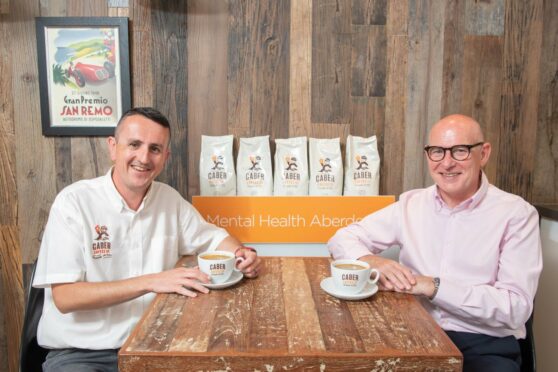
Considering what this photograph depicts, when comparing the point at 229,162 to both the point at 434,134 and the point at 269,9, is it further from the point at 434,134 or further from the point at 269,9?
the point at 434,134

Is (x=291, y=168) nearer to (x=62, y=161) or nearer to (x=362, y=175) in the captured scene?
(x=362, y=175)

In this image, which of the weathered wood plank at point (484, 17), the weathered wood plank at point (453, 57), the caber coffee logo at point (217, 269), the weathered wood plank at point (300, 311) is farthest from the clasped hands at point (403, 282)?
the weathered wood plank at point (484, 17)

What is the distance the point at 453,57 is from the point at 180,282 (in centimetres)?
165

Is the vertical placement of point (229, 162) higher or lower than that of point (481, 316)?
higher

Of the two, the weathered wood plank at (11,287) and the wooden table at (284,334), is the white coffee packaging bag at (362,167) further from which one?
the weathered wood plank at (11,287)

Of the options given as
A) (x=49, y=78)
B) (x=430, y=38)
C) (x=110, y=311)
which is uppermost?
(x=430, y=38)

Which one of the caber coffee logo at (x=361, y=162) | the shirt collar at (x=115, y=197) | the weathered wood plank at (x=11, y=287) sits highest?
the caber coffee logo at (x=361, y=162)

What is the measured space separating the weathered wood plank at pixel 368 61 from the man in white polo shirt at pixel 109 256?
98cm

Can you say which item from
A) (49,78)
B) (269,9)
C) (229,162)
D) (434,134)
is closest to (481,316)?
(434,134)

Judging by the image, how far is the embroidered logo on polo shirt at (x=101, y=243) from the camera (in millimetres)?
1549

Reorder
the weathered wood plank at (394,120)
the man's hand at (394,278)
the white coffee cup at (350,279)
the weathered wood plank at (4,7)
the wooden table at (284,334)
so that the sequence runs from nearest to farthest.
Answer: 1. the wooden table at (284,334)
2. the white coffee cup at (350,279)
3. the man's hand at (394,278)
4. the weathered wood plank at (4,7)
5. the weathered wood plank at (394,120)

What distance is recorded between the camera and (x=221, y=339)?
1039 mm

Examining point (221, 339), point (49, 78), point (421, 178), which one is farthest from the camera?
point (421, 178)

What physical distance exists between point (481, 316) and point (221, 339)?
0.82 meters
